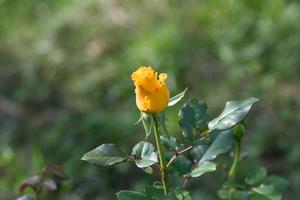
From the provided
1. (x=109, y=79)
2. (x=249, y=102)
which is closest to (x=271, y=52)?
(x=109, y=79)

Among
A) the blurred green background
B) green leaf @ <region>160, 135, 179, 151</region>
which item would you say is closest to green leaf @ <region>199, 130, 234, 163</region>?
green leaf @ <region>160, 135, 179, 151</region>

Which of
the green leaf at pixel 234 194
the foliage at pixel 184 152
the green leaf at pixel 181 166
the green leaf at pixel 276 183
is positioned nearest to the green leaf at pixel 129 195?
the foliage at pixel 184 152

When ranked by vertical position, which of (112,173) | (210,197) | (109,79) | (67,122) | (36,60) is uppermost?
(36,60)

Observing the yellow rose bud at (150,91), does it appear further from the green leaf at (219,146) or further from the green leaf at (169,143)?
the green leaf at (219,146)

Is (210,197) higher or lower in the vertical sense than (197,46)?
lower

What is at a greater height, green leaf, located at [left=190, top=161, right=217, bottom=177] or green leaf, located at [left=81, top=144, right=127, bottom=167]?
green leaf, located at [left=81, top=144, right=127, bottom=167]

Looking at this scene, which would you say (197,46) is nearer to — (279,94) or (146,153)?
(279,94)

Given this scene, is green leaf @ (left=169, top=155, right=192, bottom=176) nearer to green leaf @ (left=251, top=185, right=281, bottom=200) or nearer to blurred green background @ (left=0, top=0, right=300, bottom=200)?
green leaf @ (left=251, top=185, right=281, bottom=200)

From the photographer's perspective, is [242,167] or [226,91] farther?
[226,91]
